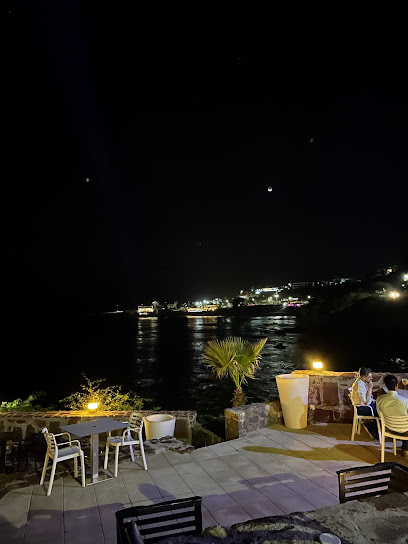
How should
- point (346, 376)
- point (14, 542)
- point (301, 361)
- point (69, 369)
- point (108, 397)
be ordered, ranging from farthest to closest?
1. point (69, 369)
2. point (301, 361)
3. point (108, 397)
4. point (346, 376)
5. point (14, 542)

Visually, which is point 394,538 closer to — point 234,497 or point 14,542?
point 234,497

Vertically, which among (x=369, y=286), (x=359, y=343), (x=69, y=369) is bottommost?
(x=69, y=369)

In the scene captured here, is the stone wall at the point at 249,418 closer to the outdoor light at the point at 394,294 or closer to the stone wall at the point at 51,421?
the stone wall at the point at 51,421

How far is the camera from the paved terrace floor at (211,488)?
4.02m

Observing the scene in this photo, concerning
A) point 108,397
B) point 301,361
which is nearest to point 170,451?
point 108,397

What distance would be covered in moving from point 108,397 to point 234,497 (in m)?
9.11

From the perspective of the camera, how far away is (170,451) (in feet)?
19.7

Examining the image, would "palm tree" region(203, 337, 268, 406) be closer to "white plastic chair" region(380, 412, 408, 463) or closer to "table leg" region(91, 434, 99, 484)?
"white plastic chair" region(380, 412, 408, 463)

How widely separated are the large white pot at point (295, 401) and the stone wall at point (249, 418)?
0.25 metres

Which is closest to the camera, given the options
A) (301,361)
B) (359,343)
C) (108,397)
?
(108,397)

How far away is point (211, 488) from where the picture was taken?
477cm

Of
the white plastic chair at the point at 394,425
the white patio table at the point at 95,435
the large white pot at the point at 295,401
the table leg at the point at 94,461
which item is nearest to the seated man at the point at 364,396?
the white plastic chair at the point at 394,425

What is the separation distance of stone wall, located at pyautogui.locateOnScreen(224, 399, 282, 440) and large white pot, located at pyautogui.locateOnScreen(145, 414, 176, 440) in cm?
101

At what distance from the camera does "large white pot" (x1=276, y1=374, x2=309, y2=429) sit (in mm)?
6949
